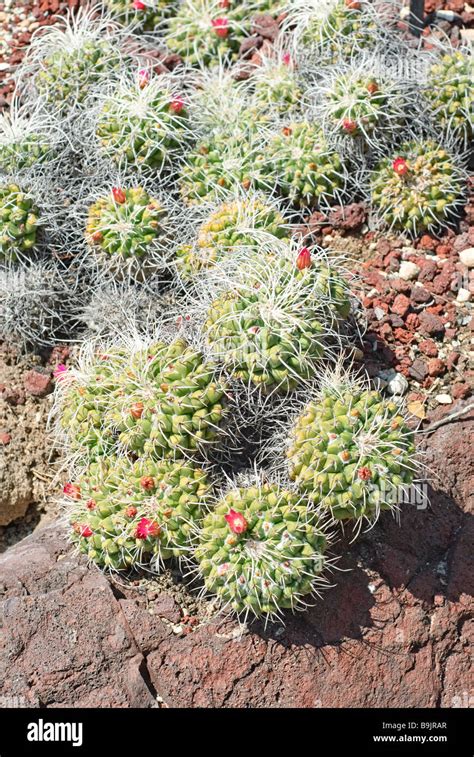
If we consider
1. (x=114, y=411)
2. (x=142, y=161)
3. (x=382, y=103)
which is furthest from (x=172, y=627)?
(x=382, y=103)

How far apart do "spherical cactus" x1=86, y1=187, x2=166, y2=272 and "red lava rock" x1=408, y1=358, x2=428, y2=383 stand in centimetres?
142

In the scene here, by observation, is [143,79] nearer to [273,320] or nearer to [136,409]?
[273,320]

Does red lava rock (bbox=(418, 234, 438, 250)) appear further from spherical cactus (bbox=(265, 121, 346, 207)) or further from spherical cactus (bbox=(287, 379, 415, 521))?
spherical cactus (bbox=(287, 379, 415, 521))

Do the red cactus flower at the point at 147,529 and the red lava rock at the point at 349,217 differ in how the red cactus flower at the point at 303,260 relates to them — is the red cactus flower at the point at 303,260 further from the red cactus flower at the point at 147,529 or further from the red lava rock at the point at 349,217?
the red cactus flower at the point at 147,529

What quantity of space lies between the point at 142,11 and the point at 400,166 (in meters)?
2.17

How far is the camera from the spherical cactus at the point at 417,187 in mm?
4746

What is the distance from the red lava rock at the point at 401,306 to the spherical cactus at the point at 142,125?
1.44 meters

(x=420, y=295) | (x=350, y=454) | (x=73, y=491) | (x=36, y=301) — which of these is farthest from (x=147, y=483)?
(x=420, y=295)

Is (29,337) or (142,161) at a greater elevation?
(142,161)

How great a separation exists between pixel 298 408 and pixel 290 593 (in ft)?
2.72

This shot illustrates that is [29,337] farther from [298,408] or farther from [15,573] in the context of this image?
[298,408]

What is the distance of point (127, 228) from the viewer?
4.39 meters

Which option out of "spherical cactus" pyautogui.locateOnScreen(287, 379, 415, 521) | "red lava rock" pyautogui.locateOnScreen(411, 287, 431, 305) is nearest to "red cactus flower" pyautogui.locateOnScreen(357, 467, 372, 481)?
"spherical cactus" pyautogui.locateOnScreen(287, 379, 415, 521)

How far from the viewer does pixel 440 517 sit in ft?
13.2
